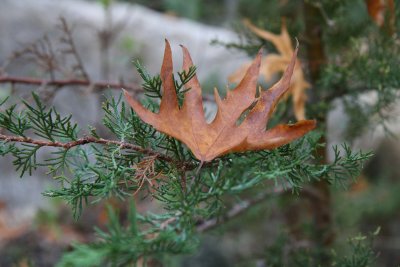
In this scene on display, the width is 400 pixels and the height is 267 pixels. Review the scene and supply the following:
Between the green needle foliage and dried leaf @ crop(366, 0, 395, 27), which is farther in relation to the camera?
dried leaf @ crop(366, 0, 395, 27)

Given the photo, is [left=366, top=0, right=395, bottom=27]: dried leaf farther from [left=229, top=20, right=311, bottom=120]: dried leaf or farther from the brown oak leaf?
the brown oak leaf

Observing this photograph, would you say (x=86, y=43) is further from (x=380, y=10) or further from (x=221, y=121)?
(x=221, y=121)

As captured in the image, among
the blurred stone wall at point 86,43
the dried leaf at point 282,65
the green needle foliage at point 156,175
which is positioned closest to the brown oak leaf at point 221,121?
the green needle foliage at point 156,175

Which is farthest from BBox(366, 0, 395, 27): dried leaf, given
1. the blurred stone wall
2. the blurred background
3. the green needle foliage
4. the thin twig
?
the blurred stone wall

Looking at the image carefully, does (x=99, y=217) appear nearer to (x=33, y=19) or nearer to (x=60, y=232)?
(x=60, y=232)

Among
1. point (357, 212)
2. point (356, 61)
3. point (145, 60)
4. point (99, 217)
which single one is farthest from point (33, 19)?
point (356, 61)
